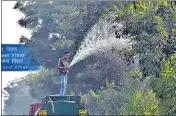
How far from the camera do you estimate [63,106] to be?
29156 mm

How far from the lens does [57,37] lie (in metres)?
51.5

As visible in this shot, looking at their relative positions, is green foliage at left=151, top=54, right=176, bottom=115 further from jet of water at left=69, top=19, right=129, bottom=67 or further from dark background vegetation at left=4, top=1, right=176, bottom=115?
jet of water at left=69, top=19, right=129, bottom=67

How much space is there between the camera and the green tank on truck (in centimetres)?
2864

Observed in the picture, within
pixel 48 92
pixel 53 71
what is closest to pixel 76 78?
pixel 53 71

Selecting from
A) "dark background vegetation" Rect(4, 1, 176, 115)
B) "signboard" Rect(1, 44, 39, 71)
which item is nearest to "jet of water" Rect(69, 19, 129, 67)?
"dark background vegetation" Rect(4, 1, 176, 115)

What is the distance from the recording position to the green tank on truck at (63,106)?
28.6m

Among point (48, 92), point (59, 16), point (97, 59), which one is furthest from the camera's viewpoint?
point (48, 92)

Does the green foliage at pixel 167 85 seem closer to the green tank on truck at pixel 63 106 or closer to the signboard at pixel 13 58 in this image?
the green tank on truck at pixel 63 106

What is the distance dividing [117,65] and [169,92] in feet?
50.3

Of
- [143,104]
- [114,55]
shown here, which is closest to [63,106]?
[143,104]

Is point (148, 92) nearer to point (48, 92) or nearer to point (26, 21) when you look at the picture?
point (26, 21)

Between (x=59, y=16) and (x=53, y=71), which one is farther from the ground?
(x=59, y=16)

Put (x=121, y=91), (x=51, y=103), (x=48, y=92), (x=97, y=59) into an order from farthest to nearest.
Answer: (x=48, y=92) → (x=97, y=59) → (x=121, y=91) → (x=51, y=103)

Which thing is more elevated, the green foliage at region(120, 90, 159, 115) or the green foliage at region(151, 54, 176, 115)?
the green foliage at region(151, 54, 176, 115)
